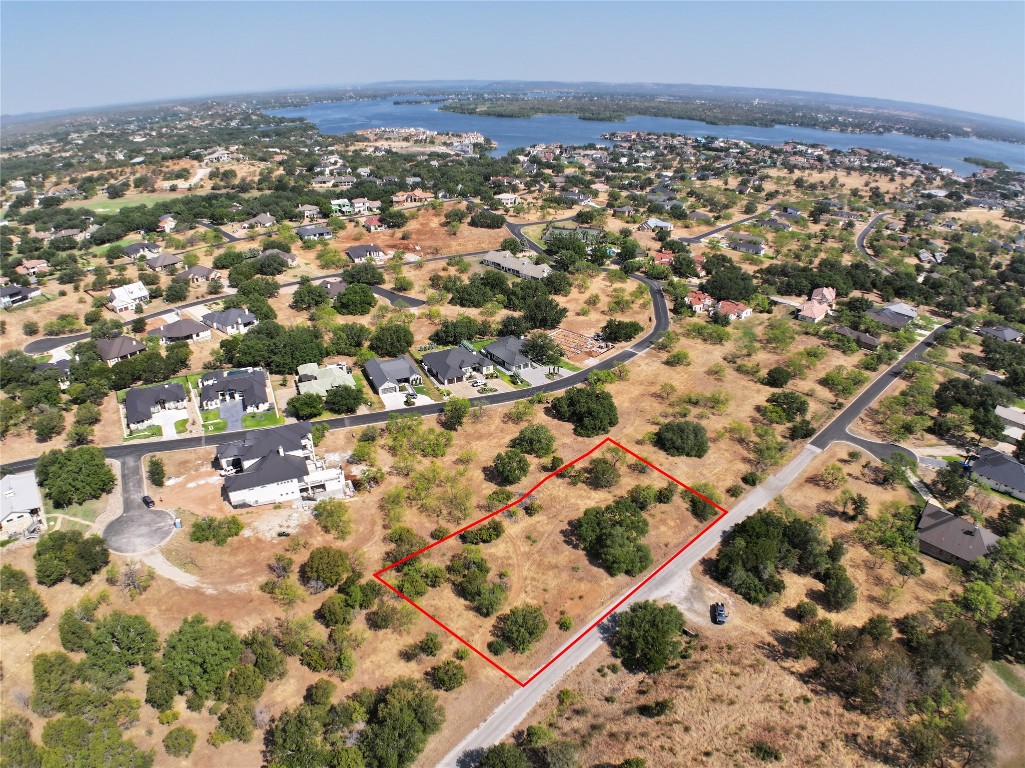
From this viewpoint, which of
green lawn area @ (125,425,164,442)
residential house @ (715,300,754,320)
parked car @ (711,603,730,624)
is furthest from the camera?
residential house @ (715,300,754,320)

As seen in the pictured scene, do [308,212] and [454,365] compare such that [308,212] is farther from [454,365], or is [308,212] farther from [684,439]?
[684,439]

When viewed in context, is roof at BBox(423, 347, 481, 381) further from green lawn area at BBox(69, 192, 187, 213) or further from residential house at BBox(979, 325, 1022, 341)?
green lawn area at BBox(69, 192, 187, 213)

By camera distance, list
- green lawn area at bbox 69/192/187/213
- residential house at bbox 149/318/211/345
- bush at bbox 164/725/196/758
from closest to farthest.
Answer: bush at bbox 164/725/196/758
residential house at bbox 149/318/211/345
green lawn area at bbox 69/192/187/213

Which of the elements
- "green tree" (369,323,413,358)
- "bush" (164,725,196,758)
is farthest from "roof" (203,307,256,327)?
"bush" (164,725,196,758)

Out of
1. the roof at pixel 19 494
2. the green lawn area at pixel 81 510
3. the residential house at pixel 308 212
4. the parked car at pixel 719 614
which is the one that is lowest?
the parked car at pixel 719 614

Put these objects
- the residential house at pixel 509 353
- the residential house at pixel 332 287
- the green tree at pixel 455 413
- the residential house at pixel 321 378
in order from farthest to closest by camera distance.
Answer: the residential house at pixel 332 287 → the residential house at pixel 509 353 → the residential house at pixel 321 378 → the green tree at pixel 455 413

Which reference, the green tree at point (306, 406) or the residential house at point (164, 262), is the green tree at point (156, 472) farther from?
the residential house at point (164, 262)

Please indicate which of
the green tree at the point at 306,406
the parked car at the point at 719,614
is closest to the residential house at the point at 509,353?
the green tree at the point at 306,406
